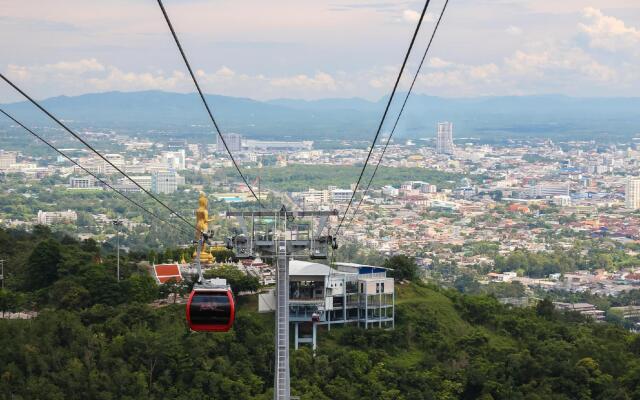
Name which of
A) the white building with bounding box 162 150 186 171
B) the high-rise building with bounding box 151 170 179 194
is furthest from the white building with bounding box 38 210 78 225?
the white building with bounding box 162 150 186 171

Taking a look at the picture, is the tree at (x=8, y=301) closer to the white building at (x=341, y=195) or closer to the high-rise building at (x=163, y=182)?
the white building at (x=341, y=195)

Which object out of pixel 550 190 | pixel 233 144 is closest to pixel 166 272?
pixel 550 190

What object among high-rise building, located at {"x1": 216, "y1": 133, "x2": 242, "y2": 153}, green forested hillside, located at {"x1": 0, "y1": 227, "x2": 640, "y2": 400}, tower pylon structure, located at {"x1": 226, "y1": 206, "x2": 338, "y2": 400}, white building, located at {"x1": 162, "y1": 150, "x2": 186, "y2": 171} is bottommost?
green forested hillside, located at {"x1": 0, "y1": 227, "x2": 640, "y2": 400}

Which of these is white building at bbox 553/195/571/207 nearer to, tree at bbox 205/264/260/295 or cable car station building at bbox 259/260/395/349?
tree at bbox 205/264/260/295

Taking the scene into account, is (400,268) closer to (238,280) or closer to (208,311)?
(238,280)

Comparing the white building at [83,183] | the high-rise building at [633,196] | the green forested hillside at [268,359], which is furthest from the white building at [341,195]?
the green forested hillside at [268,359]

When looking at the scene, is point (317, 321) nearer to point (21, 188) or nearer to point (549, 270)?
point (549, 270)
